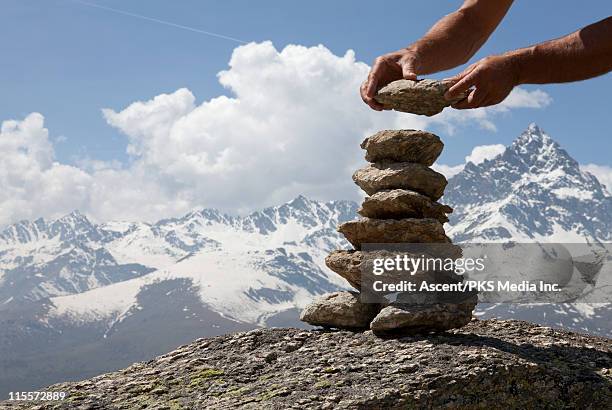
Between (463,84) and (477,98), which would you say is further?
(463,84)

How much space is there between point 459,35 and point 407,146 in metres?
5.33

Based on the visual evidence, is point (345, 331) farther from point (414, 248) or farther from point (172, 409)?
point (172, 409)

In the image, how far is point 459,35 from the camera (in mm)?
10961

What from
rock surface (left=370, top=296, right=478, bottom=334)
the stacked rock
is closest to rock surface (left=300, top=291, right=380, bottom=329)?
the stacked rock

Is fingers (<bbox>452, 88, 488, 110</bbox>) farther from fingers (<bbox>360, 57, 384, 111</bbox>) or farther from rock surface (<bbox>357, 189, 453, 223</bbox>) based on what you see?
rock surface (<bbox>357, 189, 453, 223</bbox>)

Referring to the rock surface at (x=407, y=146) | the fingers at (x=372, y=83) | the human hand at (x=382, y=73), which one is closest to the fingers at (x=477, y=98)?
the human hand at (x=382, y=73)

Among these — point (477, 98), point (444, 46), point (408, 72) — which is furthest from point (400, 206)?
point (477, 98)

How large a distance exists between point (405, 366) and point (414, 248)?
3.58 metres

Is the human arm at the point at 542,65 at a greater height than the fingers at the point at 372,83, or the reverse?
the fingers at the point at 372,83

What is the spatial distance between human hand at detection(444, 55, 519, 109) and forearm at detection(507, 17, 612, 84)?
23 centimetres

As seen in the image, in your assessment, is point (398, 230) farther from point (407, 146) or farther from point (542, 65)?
point (542, 65)

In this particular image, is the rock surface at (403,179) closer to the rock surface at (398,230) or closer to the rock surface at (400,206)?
the rock surface at (400,206)

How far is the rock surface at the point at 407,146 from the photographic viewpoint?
52.7 ft

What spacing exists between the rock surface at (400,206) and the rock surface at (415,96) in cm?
203
